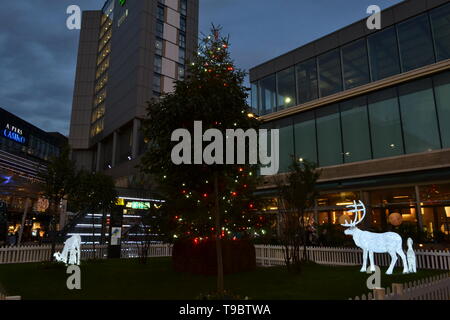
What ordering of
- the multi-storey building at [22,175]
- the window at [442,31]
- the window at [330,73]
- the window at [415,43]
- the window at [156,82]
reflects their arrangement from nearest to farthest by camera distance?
1. the window at [442,31]
2. the window at [415,43]
3. the multi-storey building at [22,175]
4. the window at [330,73]
5. the window at [156,82]

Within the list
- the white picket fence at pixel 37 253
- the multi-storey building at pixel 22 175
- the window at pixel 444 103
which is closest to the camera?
the white picket fence at pixel 37 253

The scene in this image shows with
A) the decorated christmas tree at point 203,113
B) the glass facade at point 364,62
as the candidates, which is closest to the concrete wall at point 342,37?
the glass facade at point 364,62

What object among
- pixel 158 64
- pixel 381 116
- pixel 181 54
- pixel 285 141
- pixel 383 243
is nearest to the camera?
pixel 383 243

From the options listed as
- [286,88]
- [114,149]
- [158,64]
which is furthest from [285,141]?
[114,149]

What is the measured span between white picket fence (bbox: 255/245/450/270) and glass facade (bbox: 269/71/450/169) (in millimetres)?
7669

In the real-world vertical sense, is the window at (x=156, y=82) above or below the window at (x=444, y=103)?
above

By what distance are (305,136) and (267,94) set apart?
6.10 meters

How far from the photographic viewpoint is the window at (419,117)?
2005 cm

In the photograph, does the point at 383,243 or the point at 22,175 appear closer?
the point at 383,243

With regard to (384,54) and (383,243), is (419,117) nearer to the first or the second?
(384,54)

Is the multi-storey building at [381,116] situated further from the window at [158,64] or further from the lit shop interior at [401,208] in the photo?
the window at [158,64]

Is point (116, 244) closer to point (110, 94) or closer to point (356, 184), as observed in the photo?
point (356, 184)

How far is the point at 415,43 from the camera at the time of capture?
2153 cm

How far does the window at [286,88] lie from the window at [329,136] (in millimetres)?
3163
